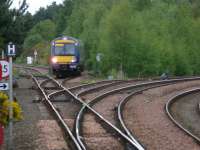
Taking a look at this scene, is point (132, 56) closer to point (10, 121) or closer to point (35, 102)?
point (35, 102)

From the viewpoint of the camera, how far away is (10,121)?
41.3 feet

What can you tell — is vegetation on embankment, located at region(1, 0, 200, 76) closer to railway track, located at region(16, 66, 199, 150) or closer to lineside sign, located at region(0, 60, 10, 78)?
railway track, located at region(16, 66, 199, 150)

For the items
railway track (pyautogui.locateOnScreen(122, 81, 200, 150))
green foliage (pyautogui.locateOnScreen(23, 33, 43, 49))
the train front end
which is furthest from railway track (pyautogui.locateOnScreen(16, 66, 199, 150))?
green foliage (pyautogui.locateOnScreen(23, 33, 43, 49))

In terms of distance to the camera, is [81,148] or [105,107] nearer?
[81,148]

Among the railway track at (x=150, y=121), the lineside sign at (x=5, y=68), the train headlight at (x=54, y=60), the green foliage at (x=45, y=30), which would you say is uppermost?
the green foliage at (x=45, y=30)

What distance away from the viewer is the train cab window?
43.8 metres

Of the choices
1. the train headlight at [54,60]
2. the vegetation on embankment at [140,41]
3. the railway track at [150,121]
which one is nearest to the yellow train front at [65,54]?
the train headlight at [54,60]

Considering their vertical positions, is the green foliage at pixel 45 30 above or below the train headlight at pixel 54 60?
above

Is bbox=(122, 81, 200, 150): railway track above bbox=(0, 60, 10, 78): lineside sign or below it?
below

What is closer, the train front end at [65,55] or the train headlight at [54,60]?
the train front end at [65,55]

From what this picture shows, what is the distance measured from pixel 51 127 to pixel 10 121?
4119mm

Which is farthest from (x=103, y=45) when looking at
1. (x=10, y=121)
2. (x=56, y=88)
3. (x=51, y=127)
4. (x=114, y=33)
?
(x=10, y=121)

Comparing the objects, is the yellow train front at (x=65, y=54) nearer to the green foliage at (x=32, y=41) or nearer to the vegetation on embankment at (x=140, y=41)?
the vegetation on embankment at (x=140, y=41)

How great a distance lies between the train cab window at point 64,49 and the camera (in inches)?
1725
